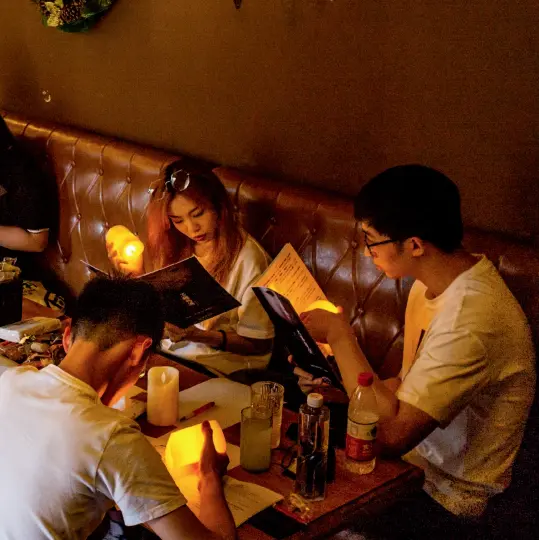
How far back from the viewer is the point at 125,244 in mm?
3053

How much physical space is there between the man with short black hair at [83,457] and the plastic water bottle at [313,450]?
0.21m

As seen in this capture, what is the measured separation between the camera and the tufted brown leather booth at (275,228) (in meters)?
2.48

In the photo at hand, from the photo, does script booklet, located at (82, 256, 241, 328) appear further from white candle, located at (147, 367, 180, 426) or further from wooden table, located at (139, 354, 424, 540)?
wooden table, located at (139, 354, 424, 540)

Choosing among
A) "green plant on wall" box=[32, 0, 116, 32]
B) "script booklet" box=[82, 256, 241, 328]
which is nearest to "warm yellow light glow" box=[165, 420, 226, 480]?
"script booklet" box=[82, 256, 241, 328]

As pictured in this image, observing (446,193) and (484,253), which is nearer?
(446,193)

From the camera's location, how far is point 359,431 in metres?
1.91

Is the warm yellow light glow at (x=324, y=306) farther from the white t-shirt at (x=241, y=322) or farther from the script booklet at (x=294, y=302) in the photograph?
the white t-shirt at (x=241, y=322)

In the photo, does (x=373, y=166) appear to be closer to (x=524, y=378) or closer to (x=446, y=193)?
(x=446, y=193)

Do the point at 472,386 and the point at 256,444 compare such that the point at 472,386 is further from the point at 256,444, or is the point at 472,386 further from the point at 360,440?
the point at 256,444

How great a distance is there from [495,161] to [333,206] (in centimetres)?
58

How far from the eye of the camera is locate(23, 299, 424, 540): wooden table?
5.72ft

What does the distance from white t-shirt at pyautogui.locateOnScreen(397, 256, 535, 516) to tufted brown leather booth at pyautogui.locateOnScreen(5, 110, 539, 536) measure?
0.91 ft

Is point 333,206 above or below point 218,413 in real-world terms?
above

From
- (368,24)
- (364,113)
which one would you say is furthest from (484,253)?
(368,24)
